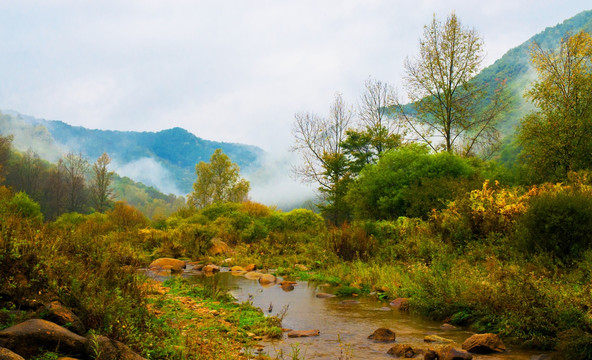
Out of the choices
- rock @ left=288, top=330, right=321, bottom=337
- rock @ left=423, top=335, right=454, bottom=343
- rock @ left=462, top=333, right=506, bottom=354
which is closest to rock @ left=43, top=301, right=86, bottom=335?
rock @ left=288, top=330, right=321, bottom=337

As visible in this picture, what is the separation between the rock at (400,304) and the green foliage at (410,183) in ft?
26.6

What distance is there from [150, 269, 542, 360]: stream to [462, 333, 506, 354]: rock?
4.5 inches

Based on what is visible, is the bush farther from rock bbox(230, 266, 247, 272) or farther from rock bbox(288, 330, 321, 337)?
rock bbox(230, 266, 247, 272)

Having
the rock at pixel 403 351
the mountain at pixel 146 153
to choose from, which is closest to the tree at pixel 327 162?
the rock at pixel 403 351

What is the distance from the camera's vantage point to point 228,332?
18.4 feet

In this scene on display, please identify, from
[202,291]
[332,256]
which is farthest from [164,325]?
[332,256]

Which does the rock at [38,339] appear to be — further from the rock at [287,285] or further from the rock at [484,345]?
the rock at [287,285]

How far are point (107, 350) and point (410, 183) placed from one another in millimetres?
16297

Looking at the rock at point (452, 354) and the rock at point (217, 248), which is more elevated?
the rock at point (452, 354)

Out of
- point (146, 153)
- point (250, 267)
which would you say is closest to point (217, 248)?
point (250, 267)

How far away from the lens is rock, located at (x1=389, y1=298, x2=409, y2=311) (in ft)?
25.6

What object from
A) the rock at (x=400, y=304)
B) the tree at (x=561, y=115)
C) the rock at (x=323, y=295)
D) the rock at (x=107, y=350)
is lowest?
the rock at (x=323, y=295)

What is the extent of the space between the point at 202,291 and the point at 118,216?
17731 millimetres

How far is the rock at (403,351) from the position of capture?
4.88m
